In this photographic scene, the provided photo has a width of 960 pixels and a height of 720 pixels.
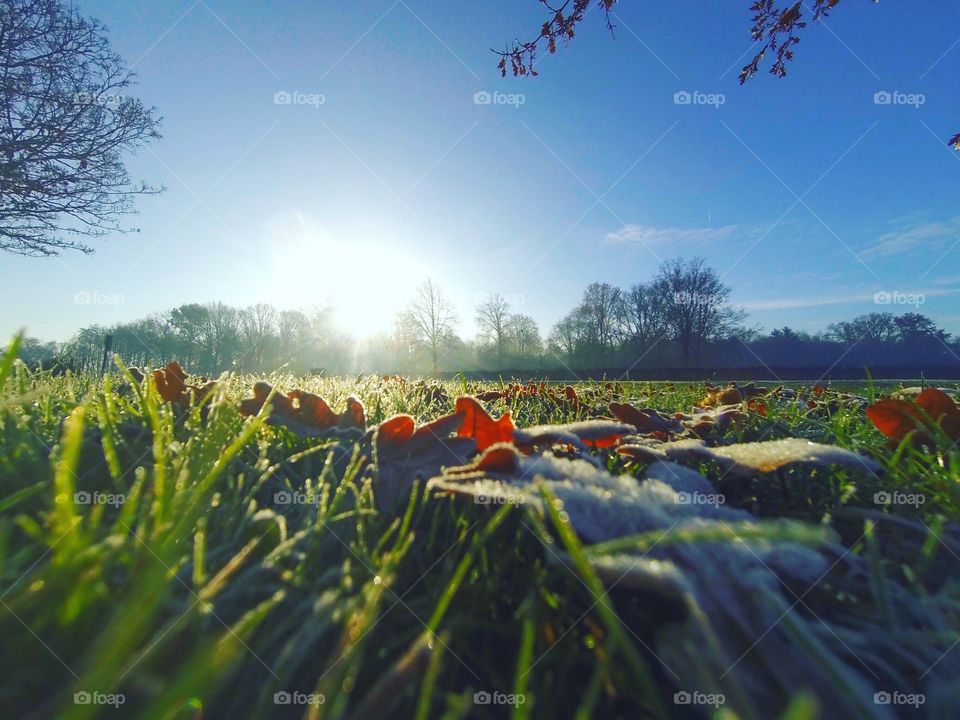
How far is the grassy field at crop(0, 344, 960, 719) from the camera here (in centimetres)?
52

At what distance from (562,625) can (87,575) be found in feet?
1.94

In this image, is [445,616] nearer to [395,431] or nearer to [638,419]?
[395,431]

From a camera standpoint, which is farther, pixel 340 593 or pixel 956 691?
pixel 340 593

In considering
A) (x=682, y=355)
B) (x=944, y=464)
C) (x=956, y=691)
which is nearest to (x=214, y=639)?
(x=956, y=691)

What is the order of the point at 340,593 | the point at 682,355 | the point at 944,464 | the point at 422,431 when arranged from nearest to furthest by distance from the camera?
the point at 340,593
the point at 422,431
the point at 944,464
the point at 682,355

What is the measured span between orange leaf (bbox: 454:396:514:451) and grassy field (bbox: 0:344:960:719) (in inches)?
15.0

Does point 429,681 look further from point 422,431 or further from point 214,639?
point 422,431

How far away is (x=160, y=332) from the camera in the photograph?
120 feet

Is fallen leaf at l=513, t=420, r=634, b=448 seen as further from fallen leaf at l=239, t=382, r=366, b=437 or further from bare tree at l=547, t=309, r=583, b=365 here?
bare tree at l=547, t=309, r=583, b=365

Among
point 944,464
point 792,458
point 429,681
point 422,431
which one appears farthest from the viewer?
point 944,464

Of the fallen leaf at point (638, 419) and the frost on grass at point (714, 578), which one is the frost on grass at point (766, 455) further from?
the fallen leaf at point (638, 419)

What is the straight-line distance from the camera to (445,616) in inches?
28.1

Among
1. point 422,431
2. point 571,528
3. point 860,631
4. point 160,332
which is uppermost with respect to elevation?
point 160,332

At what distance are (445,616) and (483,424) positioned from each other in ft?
2.23
